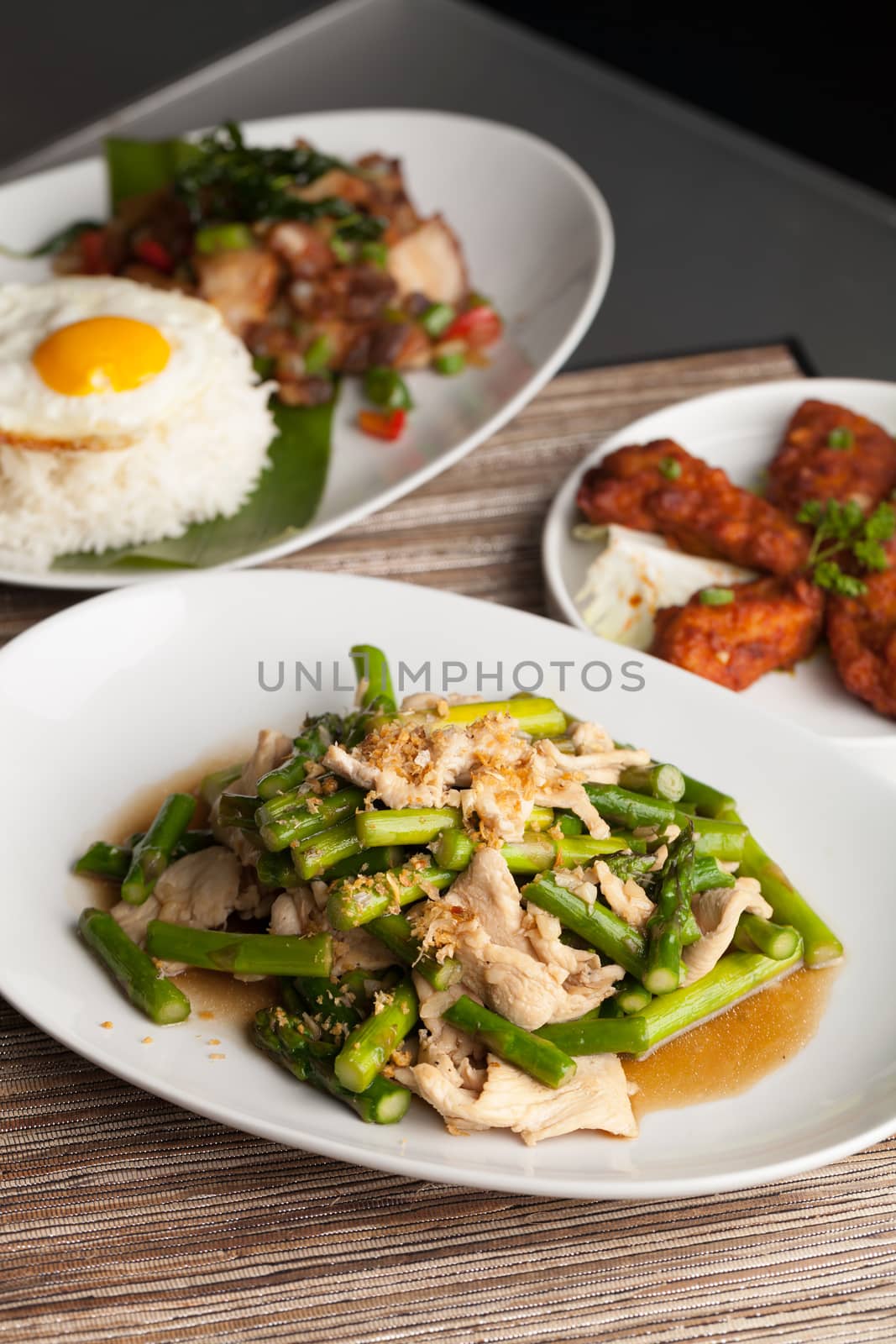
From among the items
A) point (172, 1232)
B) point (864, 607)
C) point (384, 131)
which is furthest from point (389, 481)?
point (172, 1232)

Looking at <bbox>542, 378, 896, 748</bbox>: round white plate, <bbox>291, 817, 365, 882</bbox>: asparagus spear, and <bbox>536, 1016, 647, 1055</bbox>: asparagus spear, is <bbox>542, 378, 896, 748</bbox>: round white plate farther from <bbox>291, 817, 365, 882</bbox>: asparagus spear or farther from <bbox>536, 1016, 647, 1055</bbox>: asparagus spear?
<bbox>536, 1016, 647, 1055</bbox>: asparagus spear

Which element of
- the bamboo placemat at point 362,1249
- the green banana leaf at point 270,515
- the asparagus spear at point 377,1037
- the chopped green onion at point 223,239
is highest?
the chopped green onion at point 223,239

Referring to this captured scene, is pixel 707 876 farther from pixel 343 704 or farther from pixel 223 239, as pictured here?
pixel 223 239

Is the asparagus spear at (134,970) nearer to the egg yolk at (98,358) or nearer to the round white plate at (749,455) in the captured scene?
the round white plate at (749,455)

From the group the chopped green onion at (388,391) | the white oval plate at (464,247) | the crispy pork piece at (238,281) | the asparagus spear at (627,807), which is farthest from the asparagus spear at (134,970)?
the crispy pork piece at (238,281)

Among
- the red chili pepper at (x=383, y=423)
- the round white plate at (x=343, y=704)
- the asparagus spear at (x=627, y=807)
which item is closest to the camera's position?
the round white plate at (x=343, y=704)

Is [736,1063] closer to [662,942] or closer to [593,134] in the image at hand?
[662,942]
